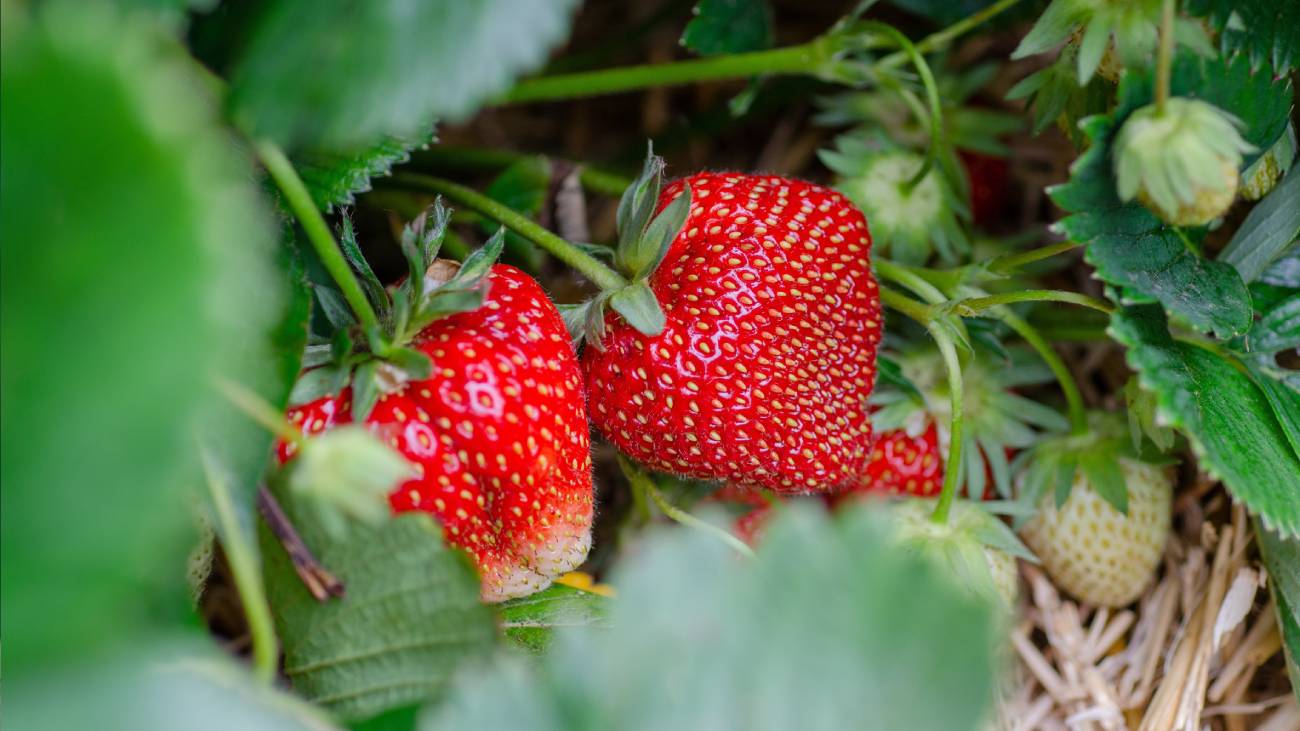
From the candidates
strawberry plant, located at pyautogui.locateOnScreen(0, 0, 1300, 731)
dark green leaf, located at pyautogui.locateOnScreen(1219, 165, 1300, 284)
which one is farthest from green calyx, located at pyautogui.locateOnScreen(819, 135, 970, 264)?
dark green leaf, located at pyautogui.locateOnScreen(1219, 165, 1300, 284)

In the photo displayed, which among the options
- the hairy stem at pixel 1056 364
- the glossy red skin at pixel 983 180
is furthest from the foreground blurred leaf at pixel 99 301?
the glossy red skin at pixel 983 180

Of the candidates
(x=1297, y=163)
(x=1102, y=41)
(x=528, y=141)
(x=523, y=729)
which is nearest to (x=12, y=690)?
(x=523, y=729)

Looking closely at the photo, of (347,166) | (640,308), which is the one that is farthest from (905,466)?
(347,166)

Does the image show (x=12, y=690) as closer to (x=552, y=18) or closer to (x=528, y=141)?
(x=552, y=18)

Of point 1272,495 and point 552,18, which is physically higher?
point 552,18

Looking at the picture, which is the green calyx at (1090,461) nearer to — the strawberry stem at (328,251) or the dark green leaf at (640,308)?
the dark green leaf at (640,308)
